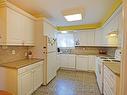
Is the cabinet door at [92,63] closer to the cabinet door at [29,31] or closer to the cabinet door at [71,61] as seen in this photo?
the cabinet door at [71,61]

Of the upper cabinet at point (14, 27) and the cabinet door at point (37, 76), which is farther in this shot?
the cabinet door at point (37, 76)

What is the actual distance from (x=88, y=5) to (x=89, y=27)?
93.0 inches

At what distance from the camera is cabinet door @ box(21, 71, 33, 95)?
85.1 inches

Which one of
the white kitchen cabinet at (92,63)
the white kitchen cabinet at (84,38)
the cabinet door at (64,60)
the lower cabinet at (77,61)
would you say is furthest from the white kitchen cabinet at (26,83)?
the white kitchen cabinet at (84,38)

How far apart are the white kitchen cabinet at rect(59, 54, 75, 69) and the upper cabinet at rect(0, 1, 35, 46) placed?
2493 millimetres

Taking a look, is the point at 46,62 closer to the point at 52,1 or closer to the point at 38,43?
the point at 38,43

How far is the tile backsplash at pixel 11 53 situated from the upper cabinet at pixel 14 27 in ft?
1.12

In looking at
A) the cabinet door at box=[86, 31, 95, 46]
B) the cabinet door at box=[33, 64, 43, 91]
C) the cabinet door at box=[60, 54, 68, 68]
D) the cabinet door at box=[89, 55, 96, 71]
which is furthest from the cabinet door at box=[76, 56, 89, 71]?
Result: the cabinet door at box=[33, 64, 43, 91]

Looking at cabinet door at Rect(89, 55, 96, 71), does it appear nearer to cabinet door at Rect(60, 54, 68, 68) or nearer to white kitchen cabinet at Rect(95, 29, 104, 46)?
white kitchen cabinet at Rect(95, 29, 104, 46)

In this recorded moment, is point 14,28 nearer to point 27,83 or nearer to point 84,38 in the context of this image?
point 27,83

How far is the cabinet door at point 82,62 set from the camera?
4.82 meters

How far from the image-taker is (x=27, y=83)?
232 centimetres

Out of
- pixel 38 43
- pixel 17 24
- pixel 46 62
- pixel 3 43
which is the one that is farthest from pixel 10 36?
pixel 46 62

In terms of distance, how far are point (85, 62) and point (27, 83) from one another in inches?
124
